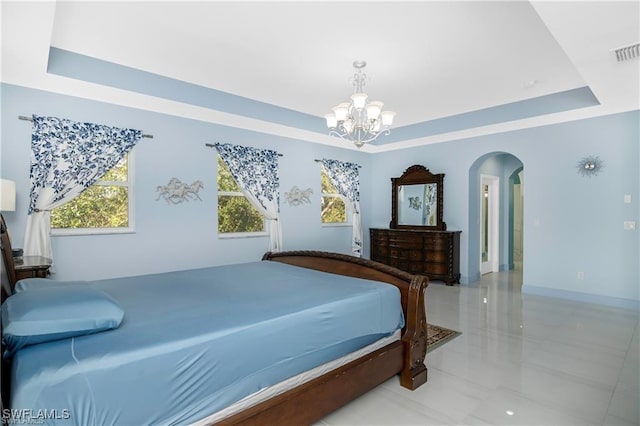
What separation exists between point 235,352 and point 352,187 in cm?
527

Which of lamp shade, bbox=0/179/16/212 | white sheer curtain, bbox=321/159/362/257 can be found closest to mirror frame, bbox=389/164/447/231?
white sheer curtain, bbox=321/159/362/257

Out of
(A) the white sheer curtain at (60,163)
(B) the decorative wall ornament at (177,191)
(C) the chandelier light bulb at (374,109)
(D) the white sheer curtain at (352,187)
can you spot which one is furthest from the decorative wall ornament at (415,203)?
(A) the white sheer curtain at (60,163)

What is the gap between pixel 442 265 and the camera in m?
5.68

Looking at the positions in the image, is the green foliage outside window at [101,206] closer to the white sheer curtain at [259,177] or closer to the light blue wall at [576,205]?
the white sheer curtain at [259,177]

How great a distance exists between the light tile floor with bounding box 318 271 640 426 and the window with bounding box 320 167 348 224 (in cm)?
276

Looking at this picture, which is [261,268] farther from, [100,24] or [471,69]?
[471,69]

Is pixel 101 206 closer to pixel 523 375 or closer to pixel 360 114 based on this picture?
pixel 360 114

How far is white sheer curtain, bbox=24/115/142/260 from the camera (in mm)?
3412

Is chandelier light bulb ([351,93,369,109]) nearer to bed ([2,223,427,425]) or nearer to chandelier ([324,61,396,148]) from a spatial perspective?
chandelier ([324,61,396,148])

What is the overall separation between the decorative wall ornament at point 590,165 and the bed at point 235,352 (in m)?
3.76

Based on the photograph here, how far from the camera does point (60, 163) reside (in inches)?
140

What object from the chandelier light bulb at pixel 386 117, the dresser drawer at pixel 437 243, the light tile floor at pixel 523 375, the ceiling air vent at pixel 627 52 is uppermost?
the ceiling air vent at pixel 627 52

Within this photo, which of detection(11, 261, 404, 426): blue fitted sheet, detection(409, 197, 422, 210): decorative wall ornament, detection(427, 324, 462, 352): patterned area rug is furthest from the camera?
detection(409, 197, 422, 210): decorative wall ornament

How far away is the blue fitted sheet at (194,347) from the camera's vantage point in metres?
1.22
